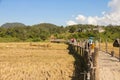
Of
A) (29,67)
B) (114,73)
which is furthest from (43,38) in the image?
(114,73)

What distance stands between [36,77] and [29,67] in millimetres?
3851

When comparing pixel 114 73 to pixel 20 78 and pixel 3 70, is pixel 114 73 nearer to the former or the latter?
pixel 20 78

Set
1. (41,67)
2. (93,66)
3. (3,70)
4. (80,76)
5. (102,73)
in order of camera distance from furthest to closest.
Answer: (41,67), (3,70), (80,76), (102,73), (93,66)

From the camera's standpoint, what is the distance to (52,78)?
18.2 metres

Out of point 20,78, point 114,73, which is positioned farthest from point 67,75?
point 114,73

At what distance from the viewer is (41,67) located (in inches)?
882

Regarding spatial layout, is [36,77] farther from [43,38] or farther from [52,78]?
[43,38]

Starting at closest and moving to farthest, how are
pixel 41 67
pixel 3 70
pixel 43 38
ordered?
1. pixel 3 70
2. pixel 41 67
3. pixel 43 38

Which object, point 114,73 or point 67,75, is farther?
point 67,75

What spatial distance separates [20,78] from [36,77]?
0.94 meters

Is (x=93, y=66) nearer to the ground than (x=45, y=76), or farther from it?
farther from it

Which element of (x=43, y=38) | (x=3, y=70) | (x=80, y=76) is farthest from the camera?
(x=43, y=38)

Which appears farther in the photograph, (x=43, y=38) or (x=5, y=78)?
(x=43, y=38)

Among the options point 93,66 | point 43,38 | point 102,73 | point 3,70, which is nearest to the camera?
point 93,66
